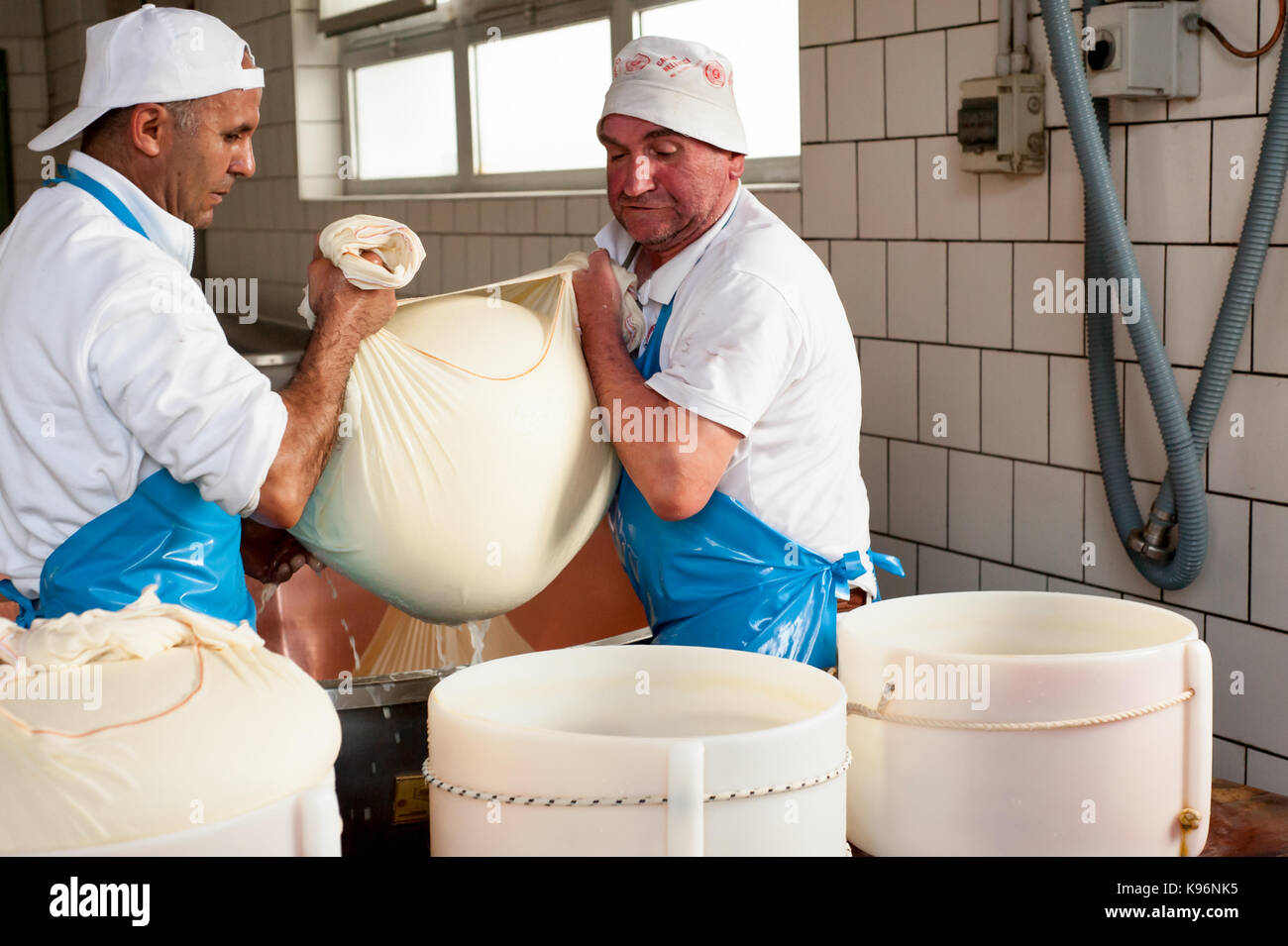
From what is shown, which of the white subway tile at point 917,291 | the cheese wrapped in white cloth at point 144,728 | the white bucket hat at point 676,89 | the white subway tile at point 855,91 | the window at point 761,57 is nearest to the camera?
the cheese wrapped in white cloth at point 144,728

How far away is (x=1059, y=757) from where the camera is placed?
1.16 meters

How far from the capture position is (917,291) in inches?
104

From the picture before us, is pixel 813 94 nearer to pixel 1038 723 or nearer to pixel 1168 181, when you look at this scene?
pixel 1168 181

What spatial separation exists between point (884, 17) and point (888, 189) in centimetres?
33

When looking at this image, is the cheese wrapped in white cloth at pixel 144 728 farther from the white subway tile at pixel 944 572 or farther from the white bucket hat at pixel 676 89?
the white subway tile at pixel 944 572

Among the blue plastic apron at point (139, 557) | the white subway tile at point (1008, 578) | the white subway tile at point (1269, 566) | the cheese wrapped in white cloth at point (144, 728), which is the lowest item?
the white subway tile at point (1008, 578)

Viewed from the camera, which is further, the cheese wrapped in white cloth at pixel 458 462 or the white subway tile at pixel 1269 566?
the white subway tile at pixel 1269 566

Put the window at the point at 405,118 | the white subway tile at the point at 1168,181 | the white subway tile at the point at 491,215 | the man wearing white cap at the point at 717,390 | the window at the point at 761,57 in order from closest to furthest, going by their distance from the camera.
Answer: the man wearing white cap at the point at 717,390, the white subway tile at the point at 1168,181, the window at the point at 761,57, the white subway tile at the point at 491,215, the window at the point at 405,118

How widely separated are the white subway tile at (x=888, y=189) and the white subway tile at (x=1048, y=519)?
55cm

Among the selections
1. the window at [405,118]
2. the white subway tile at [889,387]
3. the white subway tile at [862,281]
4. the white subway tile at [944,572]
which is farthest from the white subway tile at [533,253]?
the white subway tile at [944,572]


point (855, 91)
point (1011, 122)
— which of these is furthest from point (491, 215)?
point (1011, 122)

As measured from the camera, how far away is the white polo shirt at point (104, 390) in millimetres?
1167

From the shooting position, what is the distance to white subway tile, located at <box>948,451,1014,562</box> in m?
2.49
